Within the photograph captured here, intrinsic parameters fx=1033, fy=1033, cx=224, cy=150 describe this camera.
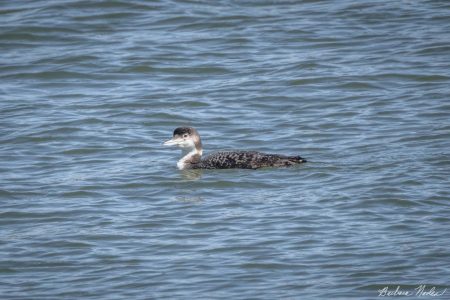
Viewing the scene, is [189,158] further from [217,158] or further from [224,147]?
[224,147]

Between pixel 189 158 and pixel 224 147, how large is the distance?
742 mm

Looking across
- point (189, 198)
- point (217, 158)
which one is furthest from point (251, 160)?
point (189, 198)

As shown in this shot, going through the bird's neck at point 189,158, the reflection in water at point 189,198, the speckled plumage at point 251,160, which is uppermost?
the speckled plumage at point 251,160

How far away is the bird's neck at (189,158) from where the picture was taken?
1264 centimetres

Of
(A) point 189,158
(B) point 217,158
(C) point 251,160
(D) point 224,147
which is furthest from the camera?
(D) point 224,147

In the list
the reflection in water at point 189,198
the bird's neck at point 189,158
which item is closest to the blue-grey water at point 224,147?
the reflection in water at point 189,198

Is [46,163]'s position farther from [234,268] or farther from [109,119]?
[234,268]

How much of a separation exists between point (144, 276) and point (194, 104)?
266 inches

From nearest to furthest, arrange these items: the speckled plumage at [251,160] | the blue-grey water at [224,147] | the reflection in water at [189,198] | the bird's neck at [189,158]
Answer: the blue-grey water at [224,147] → the reflection in water at [189,198] → the speckled plumage at [251,160] → the bird's neck at [189,158]

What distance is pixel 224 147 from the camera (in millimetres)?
13383

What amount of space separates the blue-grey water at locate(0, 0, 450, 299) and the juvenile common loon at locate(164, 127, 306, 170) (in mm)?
129

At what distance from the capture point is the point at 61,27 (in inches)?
758

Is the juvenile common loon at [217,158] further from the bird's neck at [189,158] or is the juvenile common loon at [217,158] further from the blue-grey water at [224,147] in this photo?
the blue-grey water at [224,147]

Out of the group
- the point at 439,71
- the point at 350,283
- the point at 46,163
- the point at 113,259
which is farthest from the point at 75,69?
the point at 350,283
